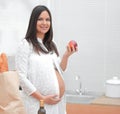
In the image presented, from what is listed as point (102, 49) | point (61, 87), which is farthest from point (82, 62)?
point (61, 87)

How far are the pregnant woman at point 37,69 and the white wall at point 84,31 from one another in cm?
109

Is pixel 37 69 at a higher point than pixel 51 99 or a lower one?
higher

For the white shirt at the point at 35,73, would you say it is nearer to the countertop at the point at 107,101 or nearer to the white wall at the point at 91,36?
the countertop at the point at 107,101

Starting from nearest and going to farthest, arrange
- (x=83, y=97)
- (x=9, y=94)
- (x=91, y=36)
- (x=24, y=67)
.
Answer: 1. (x=9, y=94)
2. (x=24, y=67)
3. (x=83, y=97)
4. (x=91, y=36)

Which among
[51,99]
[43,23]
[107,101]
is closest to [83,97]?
[107,101]

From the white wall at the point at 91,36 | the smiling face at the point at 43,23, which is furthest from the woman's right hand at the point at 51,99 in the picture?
the white wall at the point at 91,36

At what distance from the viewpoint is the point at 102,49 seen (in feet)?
11.1

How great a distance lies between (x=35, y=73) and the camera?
228 centimetres

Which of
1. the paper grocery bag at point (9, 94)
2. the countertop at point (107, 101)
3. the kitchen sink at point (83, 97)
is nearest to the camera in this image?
the paper grocery bag at point (9, 94)

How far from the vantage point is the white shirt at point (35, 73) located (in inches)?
89.0

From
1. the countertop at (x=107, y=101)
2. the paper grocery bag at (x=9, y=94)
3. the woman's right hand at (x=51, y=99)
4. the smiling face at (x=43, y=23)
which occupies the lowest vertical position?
the countertop at (x=107, y=101)

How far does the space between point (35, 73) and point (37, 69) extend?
0.03 metres

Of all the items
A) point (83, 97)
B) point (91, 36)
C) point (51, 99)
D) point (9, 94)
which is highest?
point (91, 36)

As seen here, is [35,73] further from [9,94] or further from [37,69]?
[9,94]
